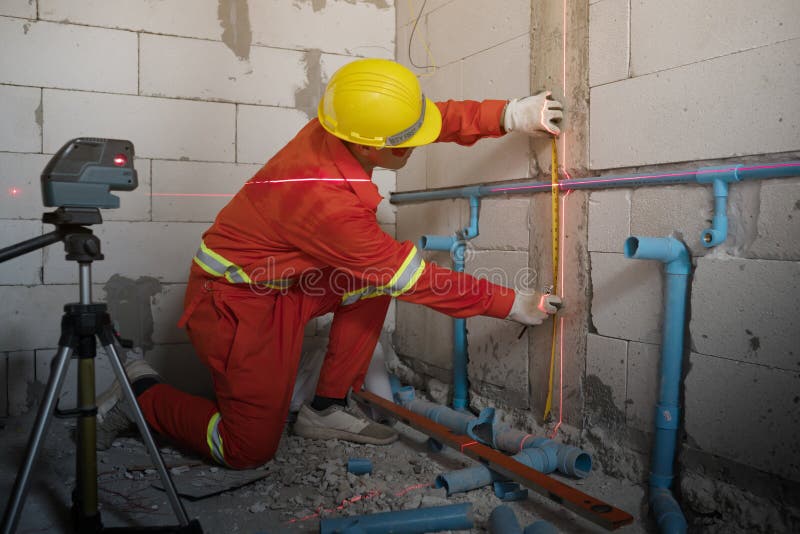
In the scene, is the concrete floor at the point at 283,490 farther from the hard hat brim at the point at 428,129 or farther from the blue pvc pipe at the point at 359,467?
the hard hat brim at the point at 428,129

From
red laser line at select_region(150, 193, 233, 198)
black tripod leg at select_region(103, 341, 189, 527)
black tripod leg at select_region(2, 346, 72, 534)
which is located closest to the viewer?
black tripod leg at select_region(2, 346, 72, 534)

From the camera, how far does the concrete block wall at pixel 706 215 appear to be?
1.43 meters

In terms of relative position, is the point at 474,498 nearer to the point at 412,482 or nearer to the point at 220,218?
the point at 412,482

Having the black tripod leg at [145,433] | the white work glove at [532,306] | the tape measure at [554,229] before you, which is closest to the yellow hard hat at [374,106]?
the tape measure at [554,229]

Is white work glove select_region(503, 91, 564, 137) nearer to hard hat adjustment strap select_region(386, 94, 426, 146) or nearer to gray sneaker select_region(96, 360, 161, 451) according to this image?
hard hat adjustment strap select_region(386, 94, 426, 146)

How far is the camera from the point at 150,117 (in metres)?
2.57

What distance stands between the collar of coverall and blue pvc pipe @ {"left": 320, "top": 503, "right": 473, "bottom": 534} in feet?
2.83

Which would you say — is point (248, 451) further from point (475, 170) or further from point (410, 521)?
point (475, 170)

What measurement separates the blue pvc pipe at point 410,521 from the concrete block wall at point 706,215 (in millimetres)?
606

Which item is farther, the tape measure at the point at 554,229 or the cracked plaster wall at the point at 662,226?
the tape measure at the point at 554,229

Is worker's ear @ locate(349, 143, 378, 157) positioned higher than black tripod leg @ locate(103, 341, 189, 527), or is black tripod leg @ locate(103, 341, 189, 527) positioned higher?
worker's ear @ locate(349, 143, 378, 157)

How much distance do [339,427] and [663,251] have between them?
1257 mm

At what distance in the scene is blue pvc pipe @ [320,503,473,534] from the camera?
4.91ft

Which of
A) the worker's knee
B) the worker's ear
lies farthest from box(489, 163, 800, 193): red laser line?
the worker's knee
